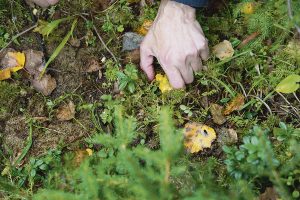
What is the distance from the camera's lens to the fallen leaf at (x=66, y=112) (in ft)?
8.04

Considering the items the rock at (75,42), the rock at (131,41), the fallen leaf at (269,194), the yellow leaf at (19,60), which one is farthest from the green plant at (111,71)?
the fallen leaf at (269,194)

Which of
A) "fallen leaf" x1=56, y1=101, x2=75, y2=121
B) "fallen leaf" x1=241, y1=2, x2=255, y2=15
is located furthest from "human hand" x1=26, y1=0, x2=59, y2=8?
"fallen leaf" x1=241, y1=2, x2=255, y2=15

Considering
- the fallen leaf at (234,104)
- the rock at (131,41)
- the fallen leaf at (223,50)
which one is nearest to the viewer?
the fallen leaf at (234,104)

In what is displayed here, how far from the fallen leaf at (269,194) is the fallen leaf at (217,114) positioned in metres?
0.46

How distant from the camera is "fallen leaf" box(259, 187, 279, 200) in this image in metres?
1.99

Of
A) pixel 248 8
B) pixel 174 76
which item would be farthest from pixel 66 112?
pixel 248 8

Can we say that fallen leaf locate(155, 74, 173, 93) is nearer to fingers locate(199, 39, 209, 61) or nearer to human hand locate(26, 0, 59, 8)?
fingers locate(199, 39, 209, 61)

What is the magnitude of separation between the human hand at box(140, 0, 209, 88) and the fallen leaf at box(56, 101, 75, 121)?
1.66 feet

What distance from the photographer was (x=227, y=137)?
229cm

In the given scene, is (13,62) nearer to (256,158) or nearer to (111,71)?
(111,71)

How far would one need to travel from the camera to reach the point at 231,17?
2572 millimetres

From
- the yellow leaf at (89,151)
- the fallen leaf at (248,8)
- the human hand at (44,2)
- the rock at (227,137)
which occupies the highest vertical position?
the human hand at (44,2)

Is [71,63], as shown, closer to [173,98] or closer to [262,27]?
[173,98]

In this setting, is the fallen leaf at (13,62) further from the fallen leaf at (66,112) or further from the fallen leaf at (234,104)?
the fallen leaf at (234,104)
